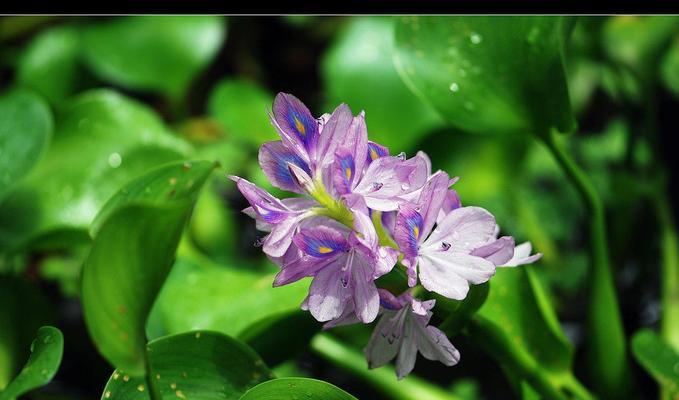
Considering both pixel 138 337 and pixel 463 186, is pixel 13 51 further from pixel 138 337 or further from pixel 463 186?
pixel 138 337

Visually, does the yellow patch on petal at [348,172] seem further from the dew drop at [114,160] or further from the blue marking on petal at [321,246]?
the dew drop at [114,160]

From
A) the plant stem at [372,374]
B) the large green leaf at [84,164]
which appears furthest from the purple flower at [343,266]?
the large green leaf at [84,164]

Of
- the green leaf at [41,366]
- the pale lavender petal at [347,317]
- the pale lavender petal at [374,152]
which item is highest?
the pale lavender petal at [374,152]

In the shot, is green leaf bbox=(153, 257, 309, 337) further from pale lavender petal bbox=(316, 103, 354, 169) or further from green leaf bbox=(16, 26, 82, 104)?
green leaf bbox=(16, 26, 82, 104)

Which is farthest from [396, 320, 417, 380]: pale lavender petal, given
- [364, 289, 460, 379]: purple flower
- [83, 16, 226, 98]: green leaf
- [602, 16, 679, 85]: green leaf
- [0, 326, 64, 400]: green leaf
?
[83, 16, 226, 98]: green leaf

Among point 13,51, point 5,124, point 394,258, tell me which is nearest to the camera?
point 394,258

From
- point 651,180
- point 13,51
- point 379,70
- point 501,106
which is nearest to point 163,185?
point 501,106
